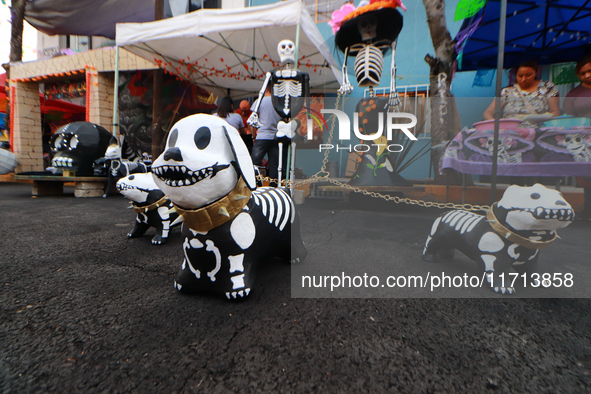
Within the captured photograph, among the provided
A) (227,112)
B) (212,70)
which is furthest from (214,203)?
(212,70)

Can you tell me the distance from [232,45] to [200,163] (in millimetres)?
5017

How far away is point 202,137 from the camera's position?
123cm

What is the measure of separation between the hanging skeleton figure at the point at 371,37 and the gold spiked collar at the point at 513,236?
1.69m

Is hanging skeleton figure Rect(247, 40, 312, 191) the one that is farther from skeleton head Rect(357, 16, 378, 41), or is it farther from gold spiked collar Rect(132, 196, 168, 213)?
gold spiked collar Rect(132, 196, 168, 213)

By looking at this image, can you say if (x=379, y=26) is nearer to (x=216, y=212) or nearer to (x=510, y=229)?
A: (x=510, y=229)

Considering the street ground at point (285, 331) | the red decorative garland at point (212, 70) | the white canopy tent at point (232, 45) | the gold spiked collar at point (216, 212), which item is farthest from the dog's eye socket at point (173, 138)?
the red decorative garland at point (212, 70)

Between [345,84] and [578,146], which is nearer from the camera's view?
[578,146]

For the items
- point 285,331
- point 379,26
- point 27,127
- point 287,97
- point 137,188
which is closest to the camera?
point 285,331

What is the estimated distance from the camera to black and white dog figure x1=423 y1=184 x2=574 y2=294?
4.25 ft

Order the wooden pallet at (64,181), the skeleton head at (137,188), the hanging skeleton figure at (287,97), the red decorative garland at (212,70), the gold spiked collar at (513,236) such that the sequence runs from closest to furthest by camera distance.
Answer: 1. the gold spiked collar at (513,236)
2. the skeleton head at (137,188)
3. the hanging skeleton figure at (287,97)
4. the wooden pallet at (64,181)
5. the red decorative garland at (212,70)

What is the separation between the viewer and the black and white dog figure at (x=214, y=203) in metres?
1.19

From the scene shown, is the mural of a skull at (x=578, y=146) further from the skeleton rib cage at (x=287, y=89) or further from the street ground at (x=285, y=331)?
the skeleton rib cage at (x=287, y=89)

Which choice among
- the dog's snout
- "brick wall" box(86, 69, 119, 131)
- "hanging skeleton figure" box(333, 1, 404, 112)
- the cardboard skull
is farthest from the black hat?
"brick wall" box(86, 69, 119, 131)

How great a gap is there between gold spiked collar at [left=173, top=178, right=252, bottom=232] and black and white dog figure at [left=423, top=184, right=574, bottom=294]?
122cm
